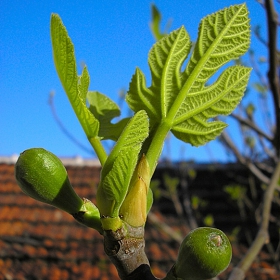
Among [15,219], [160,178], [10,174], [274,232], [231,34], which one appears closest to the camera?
[231,34]

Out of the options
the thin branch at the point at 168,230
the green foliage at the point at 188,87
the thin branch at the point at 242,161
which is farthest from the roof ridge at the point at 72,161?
the green foliage at the point at 188,87

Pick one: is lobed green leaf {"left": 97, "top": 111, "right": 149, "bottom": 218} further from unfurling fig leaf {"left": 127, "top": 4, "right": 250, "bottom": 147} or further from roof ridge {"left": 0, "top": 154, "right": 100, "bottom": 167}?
roof ridge {"left": 0, "top": 154, "right": 100, "bottom": 167}

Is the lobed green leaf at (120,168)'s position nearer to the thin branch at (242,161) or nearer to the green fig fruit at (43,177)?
the green fig fruit at (43,177)

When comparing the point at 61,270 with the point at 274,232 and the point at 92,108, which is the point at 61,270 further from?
the point at 92,108

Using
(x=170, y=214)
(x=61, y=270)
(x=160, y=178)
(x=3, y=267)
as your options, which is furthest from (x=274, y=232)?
(x=3, y=267)

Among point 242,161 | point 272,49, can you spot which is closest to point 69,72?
point 272,49

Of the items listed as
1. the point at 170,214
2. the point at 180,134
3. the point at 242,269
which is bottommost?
the point at 170,214

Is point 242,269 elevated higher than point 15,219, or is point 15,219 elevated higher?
point 242,269
